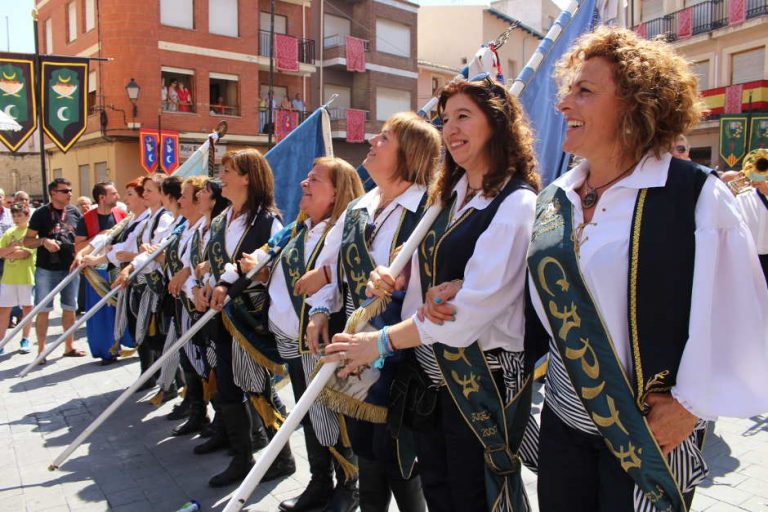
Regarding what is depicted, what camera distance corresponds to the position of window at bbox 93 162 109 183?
79.0 feet

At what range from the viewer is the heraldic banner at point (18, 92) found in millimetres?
9023

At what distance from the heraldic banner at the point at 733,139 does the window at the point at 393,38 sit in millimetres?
16694

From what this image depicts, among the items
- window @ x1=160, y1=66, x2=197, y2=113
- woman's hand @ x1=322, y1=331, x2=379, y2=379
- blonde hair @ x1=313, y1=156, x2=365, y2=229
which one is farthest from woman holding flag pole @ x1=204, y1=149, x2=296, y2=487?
window @ x1=160, y1=66, x2=197, y2=113

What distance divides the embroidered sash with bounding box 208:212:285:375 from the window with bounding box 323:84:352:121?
83.9 feet

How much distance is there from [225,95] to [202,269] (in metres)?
22.8

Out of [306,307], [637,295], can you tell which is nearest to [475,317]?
[637,295]

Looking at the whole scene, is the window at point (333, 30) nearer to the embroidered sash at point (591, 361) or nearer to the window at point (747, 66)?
the window at point (747, 66)

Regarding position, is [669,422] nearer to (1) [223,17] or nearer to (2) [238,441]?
(2) [238,441]

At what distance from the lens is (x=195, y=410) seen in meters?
5.31

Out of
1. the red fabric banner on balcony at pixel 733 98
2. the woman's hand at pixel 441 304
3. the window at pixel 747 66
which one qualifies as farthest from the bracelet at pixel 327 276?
the window at pixel 747 66

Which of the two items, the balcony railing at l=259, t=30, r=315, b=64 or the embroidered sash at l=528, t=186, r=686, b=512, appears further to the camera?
the balcony railing at l=259, t=30, r=315, b=64

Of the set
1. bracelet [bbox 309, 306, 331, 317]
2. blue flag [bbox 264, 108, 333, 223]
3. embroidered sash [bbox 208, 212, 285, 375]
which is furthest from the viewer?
blue flag [bbox 264, 108, 333, 223]

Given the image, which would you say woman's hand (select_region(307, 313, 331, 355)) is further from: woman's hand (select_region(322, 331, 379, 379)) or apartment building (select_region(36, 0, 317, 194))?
apartment building (select_region(36, 0, 317, 194))

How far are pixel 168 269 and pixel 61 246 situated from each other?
3.68 metres
